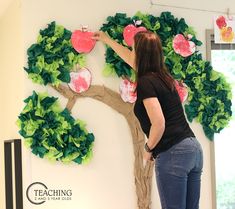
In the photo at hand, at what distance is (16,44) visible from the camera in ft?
9.00

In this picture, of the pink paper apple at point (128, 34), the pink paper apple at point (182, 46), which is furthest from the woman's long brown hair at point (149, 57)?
the pink paper apple at point (182, 46)

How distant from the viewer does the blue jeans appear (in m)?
1.91

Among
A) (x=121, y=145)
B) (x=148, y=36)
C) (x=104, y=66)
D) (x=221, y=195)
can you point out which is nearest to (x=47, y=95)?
(x=104, y=66)

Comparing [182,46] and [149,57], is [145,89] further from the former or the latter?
[182,46]

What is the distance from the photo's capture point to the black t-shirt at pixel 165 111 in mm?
1919

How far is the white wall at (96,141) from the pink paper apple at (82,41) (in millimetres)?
52

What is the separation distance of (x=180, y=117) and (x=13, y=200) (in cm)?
140

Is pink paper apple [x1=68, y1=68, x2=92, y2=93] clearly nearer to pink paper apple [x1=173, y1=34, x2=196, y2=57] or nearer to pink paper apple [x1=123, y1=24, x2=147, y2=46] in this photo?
pink paper apple [x1=123, y1=24, x2=147, y2=46]

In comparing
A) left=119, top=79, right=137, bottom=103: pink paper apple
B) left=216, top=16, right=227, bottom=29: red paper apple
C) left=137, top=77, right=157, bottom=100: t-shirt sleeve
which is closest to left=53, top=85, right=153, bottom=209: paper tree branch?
left=119, top=79, right=137, bottom=103: pink paper apple

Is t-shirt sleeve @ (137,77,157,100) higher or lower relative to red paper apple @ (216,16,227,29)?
lower

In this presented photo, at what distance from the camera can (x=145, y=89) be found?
6.24 ft

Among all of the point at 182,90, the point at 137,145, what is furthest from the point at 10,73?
the point at 182,90

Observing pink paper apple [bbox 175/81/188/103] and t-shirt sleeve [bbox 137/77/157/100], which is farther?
pink paper apple [bbox 175/81/188/103]

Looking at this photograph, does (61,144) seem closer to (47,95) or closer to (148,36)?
(47,95)
